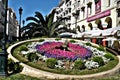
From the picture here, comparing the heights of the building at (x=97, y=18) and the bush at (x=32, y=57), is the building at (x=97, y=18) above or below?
above

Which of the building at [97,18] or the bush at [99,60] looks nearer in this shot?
the bush at [99,60]

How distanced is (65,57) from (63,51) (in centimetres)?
119

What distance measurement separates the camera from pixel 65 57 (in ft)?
50.5

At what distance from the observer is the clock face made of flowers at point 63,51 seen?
15609mm

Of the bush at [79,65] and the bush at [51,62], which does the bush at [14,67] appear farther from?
the bush at [79,65]

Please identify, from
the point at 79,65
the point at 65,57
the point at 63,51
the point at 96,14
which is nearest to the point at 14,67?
the point at 65,57

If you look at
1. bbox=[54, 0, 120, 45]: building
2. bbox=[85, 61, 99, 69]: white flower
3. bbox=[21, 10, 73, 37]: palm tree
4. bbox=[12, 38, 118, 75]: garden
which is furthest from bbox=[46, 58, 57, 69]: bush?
bbox=[21, 10, 73, 37]: palm tree

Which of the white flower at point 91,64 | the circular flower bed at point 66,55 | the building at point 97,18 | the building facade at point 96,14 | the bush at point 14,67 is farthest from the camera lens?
the building facade at point 96,14

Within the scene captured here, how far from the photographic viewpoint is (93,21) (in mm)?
44250

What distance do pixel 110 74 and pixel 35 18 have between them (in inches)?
687

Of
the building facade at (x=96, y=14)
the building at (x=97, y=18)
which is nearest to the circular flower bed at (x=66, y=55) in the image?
the building at (x=97, y=18)

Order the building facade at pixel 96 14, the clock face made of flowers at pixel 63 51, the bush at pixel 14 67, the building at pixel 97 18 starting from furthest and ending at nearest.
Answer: the building facade at pixel 96 14 < the building at pixel 97 18 < the clock face made of flowers at pixel 63 51 < the bush at pixel 14 67

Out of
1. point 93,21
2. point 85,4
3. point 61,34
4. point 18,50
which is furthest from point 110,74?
point 85,4

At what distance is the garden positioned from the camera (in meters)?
14.1
